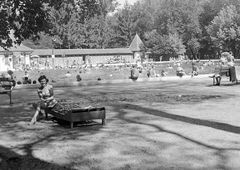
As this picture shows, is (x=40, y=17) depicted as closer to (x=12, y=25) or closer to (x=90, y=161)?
(x=12, y=25)

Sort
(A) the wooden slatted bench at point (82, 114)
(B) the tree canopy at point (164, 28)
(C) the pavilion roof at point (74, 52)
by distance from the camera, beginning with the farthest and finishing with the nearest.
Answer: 1. (C) the pavilion roof at point (74, 52)
2. (B) the tree canopy at point (164, 28)
3. (A) the wooden slatted bench at point (82, 114)

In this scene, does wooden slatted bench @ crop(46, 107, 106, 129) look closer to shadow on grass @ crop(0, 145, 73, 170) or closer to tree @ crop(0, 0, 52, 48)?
shadow on grass @ crop(0, 145, 73, 170)

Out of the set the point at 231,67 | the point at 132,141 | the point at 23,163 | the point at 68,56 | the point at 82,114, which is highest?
the point at 68,56

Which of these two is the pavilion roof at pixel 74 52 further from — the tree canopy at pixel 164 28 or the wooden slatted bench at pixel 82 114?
the wooden slatted bench at pixel 82 114

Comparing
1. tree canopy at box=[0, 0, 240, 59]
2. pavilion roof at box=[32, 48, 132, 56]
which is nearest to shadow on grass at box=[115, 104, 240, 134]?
tree canopy at box=[0, 0, 240, 59]

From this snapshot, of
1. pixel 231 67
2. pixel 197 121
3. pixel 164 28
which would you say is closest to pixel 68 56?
pixel 164 28

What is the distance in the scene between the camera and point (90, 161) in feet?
21.3

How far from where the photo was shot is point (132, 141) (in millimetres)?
7855

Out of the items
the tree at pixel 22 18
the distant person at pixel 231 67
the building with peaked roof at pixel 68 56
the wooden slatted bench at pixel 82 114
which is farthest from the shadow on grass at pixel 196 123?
the building with peaked roof at pixel 68 56

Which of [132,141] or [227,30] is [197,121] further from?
[227,30]

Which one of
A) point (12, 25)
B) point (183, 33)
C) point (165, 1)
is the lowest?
point (12, 25)

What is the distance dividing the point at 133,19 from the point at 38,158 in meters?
92.8

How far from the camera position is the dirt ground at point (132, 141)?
6.34m

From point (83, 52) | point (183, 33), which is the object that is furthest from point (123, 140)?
point (183, 33)
